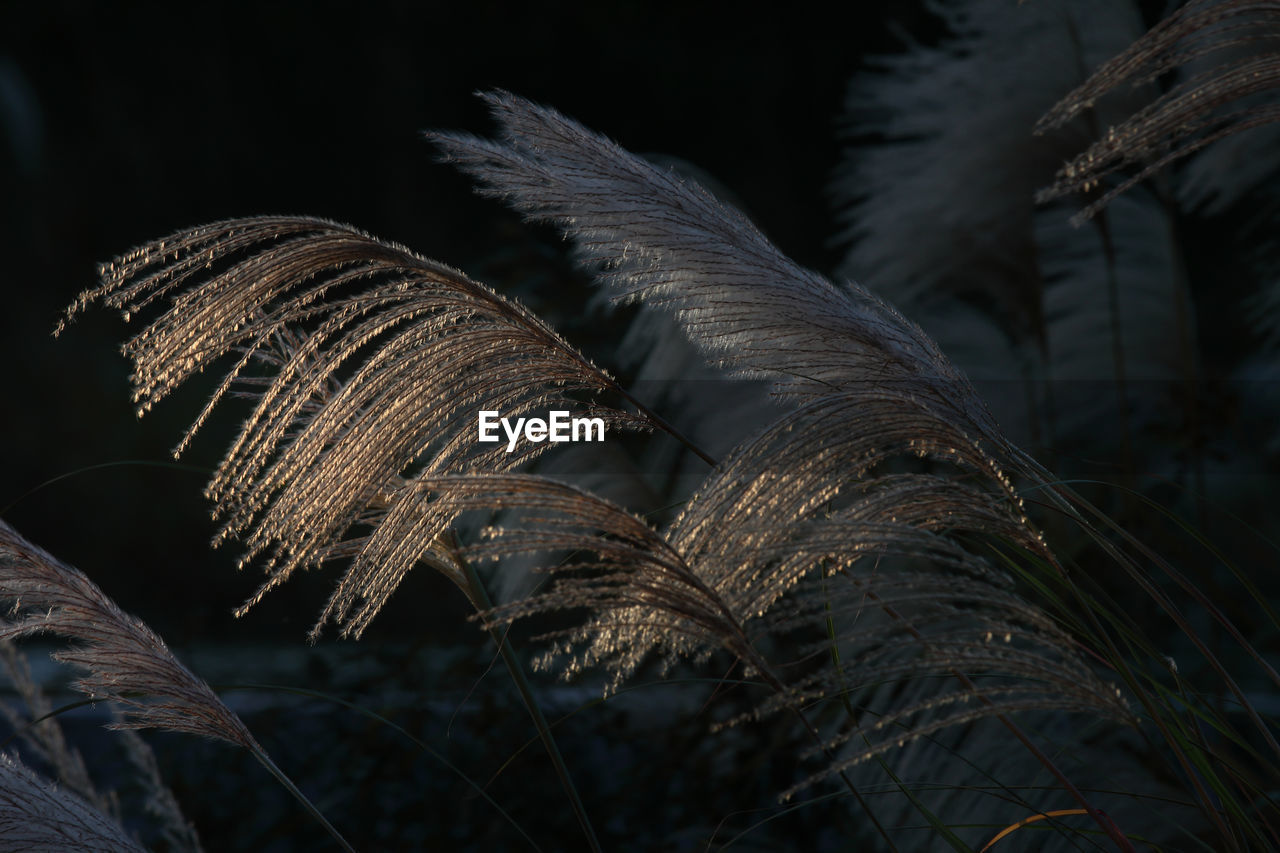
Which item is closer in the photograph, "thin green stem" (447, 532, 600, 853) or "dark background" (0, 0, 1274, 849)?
"thin green stem" (447, 532, 600, 853)

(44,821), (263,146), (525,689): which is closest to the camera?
(44,821)

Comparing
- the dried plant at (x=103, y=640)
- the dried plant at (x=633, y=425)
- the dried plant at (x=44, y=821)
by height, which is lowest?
the dried plant at (x=44, y=821)

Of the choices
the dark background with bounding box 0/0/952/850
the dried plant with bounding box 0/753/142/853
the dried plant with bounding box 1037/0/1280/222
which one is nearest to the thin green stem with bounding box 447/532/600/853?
the dried plant with bounding box 0/753/142/853

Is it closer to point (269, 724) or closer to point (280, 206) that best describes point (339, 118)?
point (280, 206)

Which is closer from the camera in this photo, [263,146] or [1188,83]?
[1188,83]

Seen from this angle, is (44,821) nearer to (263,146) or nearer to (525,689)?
(525,689)

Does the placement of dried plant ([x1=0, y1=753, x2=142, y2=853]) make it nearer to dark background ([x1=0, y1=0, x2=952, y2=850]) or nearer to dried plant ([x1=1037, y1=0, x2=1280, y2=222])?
dried plant ([x1=1037, y1=0, x2=1280, y2=222])

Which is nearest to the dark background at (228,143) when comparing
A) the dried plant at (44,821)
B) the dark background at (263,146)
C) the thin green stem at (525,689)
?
the dark background at (263,146)

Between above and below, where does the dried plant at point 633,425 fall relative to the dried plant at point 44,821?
above

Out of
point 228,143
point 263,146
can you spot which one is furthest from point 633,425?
point 228,143

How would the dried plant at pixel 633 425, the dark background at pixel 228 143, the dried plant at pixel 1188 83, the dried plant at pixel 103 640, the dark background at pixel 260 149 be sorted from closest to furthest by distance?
the dried plant at pixel 633 425, the dried plant at pixel 1188 83, the dried plant at pixel 103 640, the dark background at pixel 260 149, the dark background at pixel 228 143

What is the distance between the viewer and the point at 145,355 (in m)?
0.85

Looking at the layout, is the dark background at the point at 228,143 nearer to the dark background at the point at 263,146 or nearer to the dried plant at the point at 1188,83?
the dark background at the point at 263,146

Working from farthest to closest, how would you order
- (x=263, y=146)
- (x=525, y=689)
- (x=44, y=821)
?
(x=263, y=146) → (x=525, y=689) → (x=44, y=821)
